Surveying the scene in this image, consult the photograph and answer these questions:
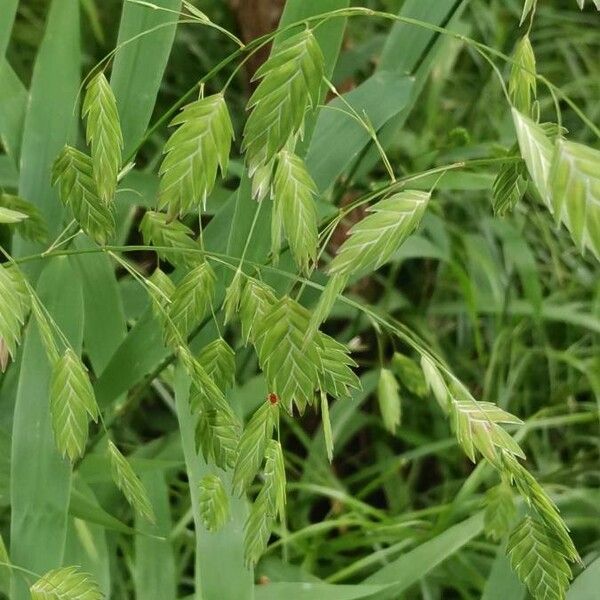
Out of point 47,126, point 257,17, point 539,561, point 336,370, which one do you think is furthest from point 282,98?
point 257,17

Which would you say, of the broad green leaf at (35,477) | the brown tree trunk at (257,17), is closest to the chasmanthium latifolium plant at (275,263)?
the broad green leaf at (35,477)

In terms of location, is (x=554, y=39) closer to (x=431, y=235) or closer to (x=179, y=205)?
(x=431, y=235)

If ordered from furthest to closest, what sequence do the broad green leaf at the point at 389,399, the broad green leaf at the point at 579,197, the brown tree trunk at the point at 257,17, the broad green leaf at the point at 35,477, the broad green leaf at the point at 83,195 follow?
the brown tree trunk at the point at 257,17 → the broad green leaf at the point at 389,399 → the broad green leaf at the point at 35,477 → the broad green leaf at the point at 83,195 → the broad green leaf at the point at 579,197

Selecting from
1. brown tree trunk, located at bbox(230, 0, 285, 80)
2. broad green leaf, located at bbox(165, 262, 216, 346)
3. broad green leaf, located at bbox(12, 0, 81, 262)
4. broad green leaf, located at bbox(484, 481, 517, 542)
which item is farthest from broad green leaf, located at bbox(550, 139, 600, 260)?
brown tree trunk, located at bbox(230, 0, 285, 80)

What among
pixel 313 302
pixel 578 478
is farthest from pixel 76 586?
pixel 578 478

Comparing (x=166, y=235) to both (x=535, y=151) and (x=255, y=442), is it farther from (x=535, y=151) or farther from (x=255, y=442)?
(x=535, y=151)

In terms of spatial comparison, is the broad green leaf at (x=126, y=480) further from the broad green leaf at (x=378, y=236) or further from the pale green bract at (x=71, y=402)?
the broad green leaf at (x=378, y=236)
